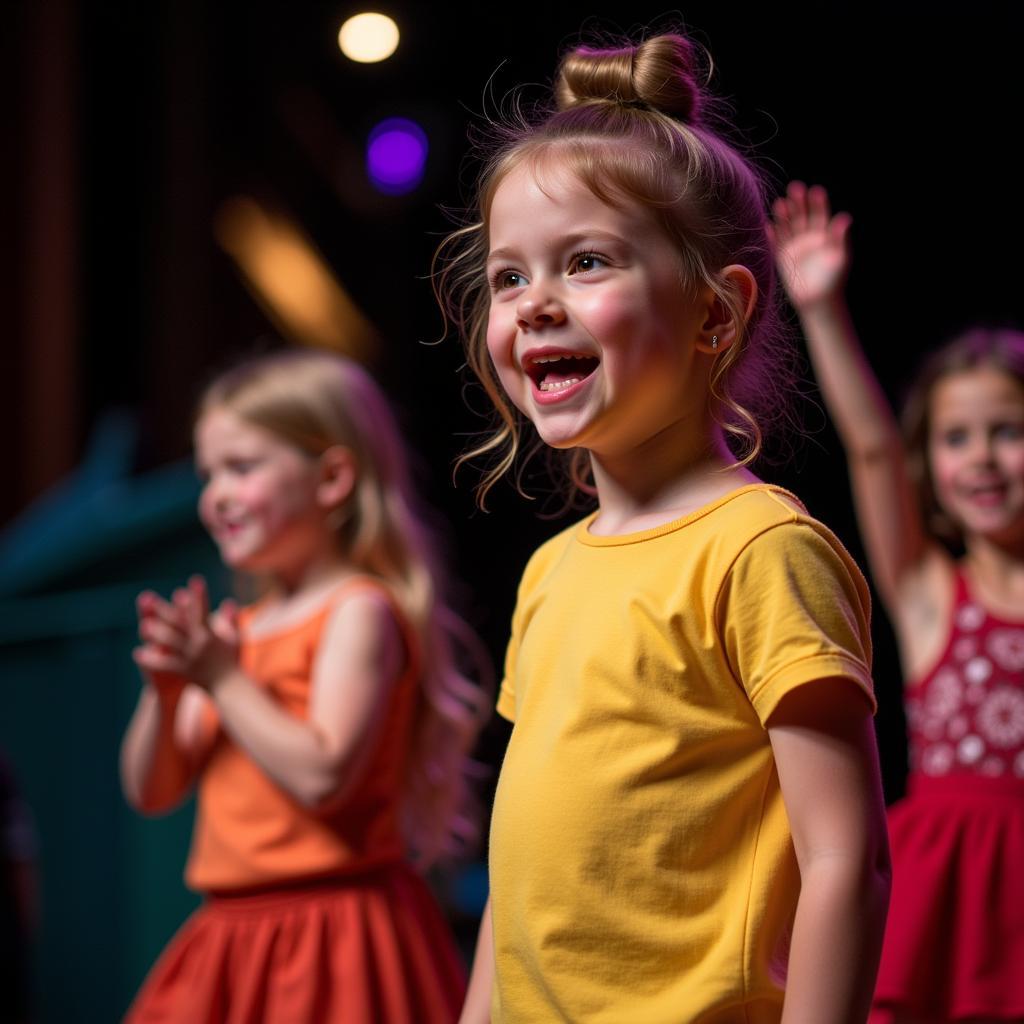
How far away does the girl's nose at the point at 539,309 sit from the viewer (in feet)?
3.52

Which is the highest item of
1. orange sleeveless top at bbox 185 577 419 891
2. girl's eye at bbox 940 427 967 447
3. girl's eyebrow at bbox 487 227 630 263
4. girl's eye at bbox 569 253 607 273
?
girl's eyebrow at bbox 487 227 630 263

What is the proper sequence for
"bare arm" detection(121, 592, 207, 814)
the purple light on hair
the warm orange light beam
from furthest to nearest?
the warm orange light beam < the purple light on hair < "bare arm" detection(121, 592, 207, 814)

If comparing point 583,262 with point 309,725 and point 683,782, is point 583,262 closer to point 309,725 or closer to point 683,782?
point 683,782

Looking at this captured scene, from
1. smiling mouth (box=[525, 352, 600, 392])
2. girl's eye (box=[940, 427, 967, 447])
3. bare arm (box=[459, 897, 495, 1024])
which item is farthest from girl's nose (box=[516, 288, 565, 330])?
girl's eye (box=[940, 427, 967, 447])

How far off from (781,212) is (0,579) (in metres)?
1.90

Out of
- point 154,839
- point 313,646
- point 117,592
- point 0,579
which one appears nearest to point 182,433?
point 0,579

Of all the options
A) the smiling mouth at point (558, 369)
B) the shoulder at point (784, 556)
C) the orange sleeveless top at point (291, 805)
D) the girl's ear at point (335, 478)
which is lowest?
the orange sleeveless top at point (291, 805)

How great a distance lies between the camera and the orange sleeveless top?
1.76 meters

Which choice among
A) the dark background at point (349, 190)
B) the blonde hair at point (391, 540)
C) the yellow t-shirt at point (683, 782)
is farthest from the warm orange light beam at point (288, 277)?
the yellow t-shirt at point (683, 782)

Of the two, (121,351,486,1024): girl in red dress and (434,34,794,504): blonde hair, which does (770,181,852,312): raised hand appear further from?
(434,34,794,504): blonde hair

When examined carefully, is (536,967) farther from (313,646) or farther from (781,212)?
(781,212)

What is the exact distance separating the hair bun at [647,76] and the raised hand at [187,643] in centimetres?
85

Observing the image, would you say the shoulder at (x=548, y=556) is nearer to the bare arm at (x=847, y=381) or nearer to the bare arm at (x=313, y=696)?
the bare arm at (x=313, y=696)

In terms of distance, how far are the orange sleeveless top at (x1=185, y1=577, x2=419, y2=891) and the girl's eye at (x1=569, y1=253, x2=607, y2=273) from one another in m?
0.87
